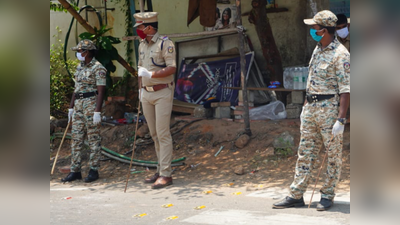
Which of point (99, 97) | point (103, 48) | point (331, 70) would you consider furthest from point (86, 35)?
point (331, 70)

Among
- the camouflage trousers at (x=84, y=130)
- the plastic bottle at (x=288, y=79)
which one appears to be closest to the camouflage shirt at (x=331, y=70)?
the camouflage trousers at (x=84, y=130)

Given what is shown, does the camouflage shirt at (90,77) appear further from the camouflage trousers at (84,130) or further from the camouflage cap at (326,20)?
the camouflage cap at (326,20)

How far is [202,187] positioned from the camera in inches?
271

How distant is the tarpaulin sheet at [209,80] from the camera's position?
11.2 meters

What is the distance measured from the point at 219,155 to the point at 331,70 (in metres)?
3.61

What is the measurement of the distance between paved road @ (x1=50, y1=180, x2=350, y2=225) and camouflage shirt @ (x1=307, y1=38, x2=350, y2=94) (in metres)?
1.32

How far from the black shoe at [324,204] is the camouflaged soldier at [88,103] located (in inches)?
141

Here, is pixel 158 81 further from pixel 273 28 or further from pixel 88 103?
pixel 273 28

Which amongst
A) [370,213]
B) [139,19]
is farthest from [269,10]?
[370,213]

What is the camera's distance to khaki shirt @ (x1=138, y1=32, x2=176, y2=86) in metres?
6.80

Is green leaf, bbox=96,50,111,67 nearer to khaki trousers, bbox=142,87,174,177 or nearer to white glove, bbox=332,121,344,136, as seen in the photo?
khaki trousers, bbox=142,87,174,177

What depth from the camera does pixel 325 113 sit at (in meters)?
5.18

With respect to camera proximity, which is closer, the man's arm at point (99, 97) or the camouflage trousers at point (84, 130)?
the man's arm at point (99, 97)

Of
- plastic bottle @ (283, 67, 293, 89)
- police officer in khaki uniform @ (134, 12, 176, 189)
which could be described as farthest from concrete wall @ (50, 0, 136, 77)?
police officer in khaki uniform @ (134, 12, 176, 189)
